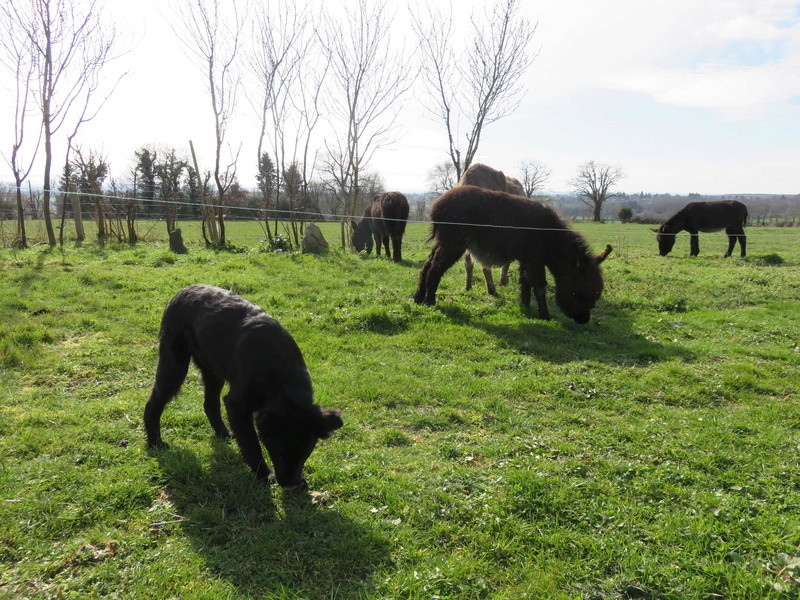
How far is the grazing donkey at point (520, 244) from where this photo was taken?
783cm

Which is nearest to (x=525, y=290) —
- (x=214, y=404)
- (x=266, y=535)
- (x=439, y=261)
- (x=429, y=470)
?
(x=439, y=261)

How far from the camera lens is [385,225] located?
48.3ft

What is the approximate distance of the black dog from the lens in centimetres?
317

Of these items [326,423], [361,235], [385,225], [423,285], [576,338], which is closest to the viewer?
[326,423]

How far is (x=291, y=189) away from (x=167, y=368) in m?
14.5

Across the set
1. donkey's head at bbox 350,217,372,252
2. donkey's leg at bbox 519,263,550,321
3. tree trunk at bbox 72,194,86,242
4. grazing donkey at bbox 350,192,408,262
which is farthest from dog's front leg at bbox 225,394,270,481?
tree trunk at bbox 72,194,86,242

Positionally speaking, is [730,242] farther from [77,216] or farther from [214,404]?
[77,216]

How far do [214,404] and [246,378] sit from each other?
106 cm

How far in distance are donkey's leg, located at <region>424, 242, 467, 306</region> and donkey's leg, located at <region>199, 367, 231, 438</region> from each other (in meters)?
4.95

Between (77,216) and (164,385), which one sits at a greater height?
(77,216)

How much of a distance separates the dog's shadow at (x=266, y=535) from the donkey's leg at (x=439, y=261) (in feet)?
17.8

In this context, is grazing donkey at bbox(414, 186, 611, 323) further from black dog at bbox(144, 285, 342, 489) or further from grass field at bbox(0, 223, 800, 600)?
black dog at bbox(144, 285, 342, 489)

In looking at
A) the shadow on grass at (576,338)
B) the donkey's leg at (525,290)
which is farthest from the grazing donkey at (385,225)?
the shadow on grass at (576,338)

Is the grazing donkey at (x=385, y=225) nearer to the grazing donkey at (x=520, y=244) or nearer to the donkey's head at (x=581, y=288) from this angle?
the grazing donkey at (x=520, y=244)
